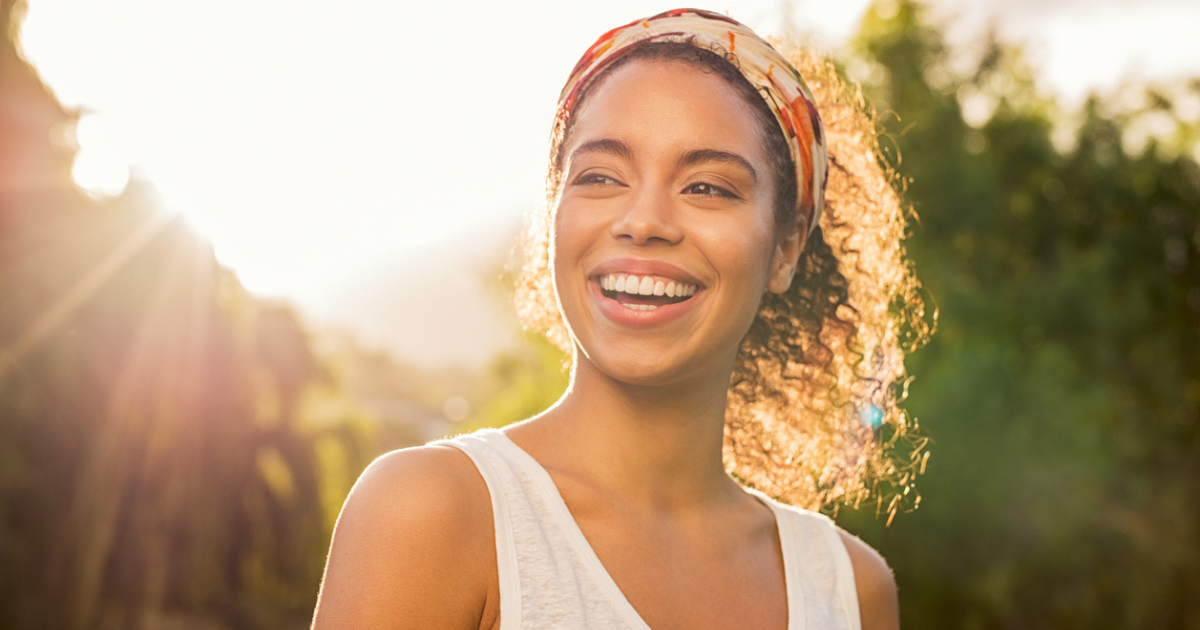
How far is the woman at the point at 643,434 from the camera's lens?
1621 mm

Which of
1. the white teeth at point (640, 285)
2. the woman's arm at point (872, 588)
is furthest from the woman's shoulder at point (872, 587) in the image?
the white teeth at point (640, 285)

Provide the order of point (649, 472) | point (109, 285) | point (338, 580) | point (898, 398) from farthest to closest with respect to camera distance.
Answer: point (109, 285), point (898, 398), point (649, 472), point (338, 580)

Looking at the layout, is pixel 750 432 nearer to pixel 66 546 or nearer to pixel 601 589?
pixel 601 589

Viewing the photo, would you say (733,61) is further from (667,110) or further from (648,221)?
(648,221)

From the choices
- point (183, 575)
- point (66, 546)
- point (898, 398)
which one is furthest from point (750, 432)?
point (183, 575)

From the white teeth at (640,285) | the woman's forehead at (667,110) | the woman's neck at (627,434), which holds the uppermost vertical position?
the woman's forehead at (667,110)

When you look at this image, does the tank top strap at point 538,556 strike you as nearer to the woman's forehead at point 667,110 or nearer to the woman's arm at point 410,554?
the woman's arm at point 410,554

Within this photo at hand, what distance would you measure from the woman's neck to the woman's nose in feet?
1.03

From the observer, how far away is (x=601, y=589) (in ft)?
5.78

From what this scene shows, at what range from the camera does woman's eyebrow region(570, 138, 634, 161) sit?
1921 mm

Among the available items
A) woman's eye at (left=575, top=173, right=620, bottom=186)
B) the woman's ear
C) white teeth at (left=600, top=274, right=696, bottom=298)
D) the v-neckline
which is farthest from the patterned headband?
the v-neckline

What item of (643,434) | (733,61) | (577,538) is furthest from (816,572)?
(733,61)

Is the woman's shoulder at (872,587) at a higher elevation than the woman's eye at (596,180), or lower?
lower

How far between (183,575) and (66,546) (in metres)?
1.92
